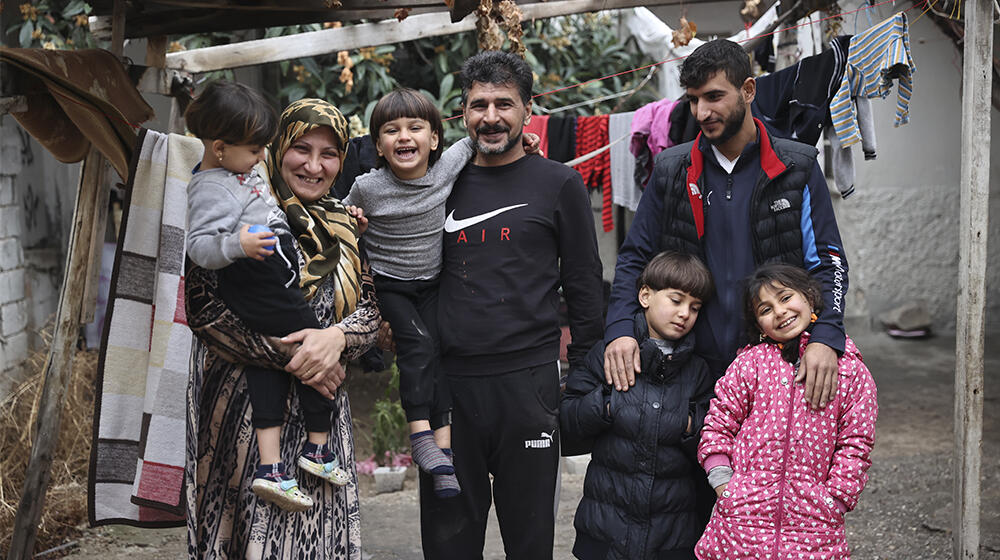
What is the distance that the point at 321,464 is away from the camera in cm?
245

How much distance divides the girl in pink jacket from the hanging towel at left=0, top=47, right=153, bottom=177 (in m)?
2.41

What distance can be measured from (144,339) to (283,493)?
4.81 ft

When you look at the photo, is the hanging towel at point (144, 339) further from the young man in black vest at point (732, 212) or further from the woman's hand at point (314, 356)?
the young man in black vest at point (732, 212)

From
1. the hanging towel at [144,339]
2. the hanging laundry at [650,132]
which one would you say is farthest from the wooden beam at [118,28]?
the hanging laundry at [650,132]

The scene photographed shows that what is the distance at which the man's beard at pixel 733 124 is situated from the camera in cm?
273

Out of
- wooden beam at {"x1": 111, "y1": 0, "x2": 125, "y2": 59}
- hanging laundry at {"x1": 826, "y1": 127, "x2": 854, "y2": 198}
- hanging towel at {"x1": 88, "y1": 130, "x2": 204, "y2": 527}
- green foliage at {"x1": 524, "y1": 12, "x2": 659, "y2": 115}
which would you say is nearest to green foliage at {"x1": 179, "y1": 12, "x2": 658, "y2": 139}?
green foliage at {"x1": 524, "y1": 12, "x2": 659, "y2": 115}

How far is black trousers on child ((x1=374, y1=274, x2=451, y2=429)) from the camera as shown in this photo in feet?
8.85

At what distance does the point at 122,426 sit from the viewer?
11.5 ft

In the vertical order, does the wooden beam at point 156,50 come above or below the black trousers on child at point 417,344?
above

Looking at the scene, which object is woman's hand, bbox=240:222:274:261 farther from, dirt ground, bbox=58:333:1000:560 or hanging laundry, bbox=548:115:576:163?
hanging laundry, bbox=548:115:576:163

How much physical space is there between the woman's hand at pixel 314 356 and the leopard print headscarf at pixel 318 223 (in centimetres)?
14

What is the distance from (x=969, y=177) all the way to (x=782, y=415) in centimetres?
144

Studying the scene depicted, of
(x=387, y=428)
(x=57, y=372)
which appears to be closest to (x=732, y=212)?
(x=57, y=372)

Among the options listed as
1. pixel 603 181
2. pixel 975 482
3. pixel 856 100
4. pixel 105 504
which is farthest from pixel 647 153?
pixel 105 504
